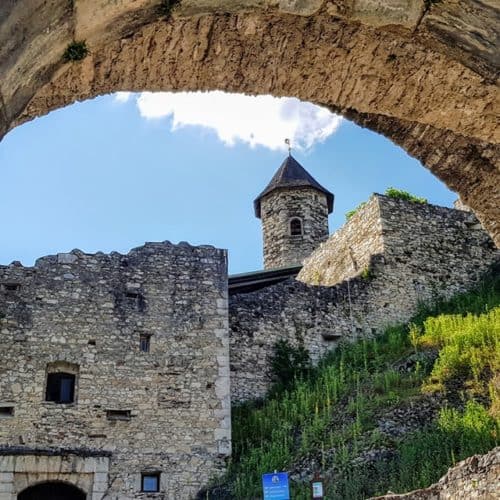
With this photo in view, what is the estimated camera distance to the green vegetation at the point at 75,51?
346cm

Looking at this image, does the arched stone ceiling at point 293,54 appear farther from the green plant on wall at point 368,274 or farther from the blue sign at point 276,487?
the green plant on wall at point 368,274

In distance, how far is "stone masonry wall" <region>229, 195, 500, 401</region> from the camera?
56.3 feet

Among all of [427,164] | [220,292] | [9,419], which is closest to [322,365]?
[220,292]

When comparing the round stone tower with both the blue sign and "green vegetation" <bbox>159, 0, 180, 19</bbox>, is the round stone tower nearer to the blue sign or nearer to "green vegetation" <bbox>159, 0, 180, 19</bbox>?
the blue sign

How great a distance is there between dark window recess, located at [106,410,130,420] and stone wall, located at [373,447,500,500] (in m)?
5.70

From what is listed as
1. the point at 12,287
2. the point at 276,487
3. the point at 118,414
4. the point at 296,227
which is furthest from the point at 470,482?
the point at 296,227

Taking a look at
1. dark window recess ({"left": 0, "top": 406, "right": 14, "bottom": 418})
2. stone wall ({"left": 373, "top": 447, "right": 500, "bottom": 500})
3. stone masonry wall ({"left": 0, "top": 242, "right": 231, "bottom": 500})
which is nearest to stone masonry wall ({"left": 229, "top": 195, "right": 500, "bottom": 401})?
stone masonry wall ({"left": 0, "top": 242, "right": 231, "bottom": 500})

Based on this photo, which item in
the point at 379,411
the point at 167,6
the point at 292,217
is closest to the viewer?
the point at 167,6

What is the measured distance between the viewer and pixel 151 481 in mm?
14188

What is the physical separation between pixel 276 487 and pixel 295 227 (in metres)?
17.5

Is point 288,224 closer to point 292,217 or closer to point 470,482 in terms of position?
point 292,217

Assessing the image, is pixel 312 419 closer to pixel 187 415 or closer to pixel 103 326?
pixel 187 415

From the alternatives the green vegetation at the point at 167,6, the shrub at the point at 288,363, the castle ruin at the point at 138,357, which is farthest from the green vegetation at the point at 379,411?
the green vegetation at the point at 167,6

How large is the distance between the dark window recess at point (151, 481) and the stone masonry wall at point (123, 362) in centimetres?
13
